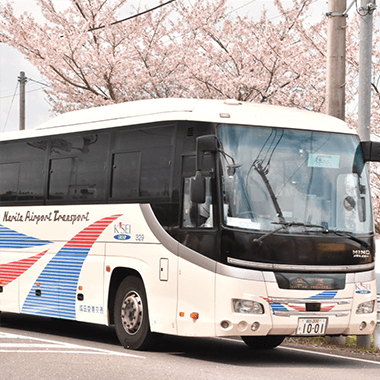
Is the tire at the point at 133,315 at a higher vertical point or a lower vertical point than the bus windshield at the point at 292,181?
lower

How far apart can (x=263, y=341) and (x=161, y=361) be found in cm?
275

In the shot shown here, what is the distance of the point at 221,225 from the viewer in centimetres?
1105

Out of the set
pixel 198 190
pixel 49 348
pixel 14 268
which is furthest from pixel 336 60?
pixel 49 348

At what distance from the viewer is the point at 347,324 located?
11.5 m

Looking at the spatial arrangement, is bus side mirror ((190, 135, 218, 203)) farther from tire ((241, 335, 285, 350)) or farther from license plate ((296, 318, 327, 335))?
tire ((241, 335, 285, 350))

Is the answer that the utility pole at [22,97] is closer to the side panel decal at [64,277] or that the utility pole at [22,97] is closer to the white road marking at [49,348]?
the side panel decal at [64,277]

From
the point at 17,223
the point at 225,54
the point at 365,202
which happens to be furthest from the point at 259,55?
the point at 365,202

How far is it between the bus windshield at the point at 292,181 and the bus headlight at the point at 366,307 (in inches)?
36.4

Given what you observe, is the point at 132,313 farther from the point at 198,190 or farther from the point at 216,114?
the point at 216,114

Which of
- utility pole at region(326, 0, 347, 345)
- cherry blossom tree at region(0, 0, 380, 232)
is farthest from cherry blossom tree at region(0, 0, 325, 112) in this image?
utility pole at region(326, 0, 347, 345)

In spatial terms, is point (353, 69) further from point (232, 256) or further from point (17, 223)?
point (232, 256)

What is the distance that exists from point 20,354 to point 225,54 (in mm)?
18353

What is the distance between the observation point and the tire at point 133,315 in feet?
39.5

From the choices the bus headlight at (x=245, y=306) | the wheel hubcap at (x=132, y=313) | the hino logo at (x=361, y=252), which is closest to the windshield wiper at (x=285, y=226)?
the hino logo at (x=361, y=252)
